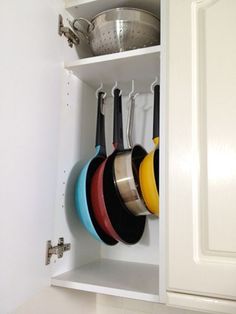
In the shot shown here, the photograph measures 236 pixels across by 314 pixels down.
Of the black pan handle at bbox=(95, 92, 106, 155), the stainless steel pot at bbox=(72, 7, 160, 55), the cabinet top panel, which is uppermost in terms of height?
the cabinet top panel

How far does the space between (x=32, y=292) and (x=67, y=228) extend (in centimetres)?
22

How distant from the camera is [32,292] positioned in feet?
2.45

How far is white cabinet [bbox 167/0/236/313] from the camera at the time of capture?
0.60 meters

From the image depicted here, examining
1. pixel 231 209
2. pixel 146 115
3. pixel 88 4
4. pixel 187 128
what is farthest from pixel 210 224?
pixel 88 4

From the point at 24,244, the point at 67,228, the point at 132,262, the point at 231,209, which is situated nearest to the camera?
the point at 231,209

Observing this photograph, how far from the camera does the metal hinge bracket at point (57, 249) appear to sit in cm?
81

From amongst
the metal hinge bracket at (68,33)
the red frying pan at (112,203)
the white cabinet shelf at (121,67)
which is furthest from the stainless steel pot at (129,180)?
the metal hinge bracket at (68,33)

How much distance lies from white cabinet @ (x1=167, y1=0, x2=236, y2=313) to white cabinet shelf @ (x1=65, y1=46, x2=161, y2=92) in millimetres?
136

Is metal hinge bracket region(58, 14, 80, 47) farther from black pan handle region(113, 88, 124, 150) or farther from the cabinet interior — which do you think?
black pan handle region(113, 88, 124, 150)

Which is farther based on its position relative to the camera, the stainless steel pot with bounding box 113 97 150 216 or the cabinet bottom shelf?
the stainless steel pot with bounding box 113 97 150 216

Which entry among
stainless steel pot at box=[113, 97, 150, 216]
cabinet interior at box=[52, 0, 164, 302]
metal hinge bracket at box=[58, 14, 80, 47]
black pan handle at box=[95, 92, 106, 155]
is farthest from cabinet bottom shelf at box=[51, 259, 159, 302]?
metal hinge bracket at box=[58, 14, 80, 47]

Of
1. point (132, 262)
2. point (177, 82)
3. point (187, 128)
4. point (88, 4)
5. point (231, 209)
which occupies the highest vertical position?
point (88, 4)

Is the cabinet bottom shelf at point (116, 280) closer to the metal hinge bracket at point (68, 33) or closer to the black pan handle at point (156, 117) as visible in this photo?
the black pan handle at point (156, 117)

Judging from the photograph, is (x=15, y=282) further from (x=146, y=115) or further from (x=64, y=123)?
(x=146, y=115)
